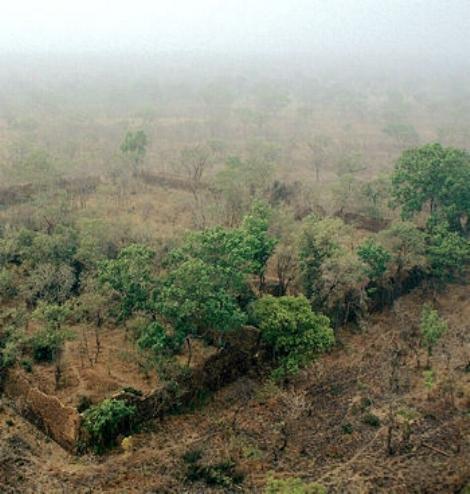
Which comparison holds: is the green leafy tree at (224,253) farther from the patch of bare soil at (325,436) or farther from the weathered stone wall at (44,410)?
the weathered stone wall at (44,410)

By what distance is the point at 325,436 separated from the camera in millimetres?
22203

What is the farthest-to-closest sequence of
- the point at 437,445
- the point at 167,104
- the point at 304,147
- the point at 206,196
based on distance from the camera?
the point at 167,104
the point at 304,147
the point at 206,196
the point at 437,445

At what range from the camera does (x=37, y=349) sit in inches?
958

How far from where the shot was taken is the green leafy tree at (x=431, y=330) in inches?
1053

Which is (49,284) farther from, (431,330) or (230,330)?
(431,330)

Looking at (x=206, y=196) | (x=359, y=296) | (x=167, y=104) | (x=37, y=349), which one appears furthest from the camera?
(x=167, y=104)

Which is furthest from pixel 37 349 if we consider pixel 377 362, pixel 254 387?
pixel 377 362

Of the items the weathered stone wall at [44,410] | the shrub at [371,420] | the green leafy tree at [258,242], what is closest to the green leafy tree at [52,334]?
the weathered stone wall at [44,410]

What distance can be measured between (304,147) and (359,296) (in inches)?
1427

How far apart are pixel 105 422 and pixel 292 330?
→ 7667mm

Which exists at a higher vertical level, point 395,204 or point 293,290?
point 395,204

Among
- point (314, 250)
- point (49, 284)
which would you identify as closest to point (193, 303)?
point (49, 284)

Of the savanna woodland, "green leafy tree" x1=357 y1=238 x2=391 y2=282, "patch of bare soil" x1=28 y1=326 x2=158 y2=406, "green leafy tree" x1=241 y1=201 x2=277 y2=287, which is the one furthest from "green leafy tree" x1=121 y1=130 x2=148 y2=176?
"patch of bare soil" x1=28 y1=326 x2=158 y2=406

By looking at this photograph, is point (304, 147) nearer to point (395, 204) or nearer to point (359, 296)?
point (395, 204)
